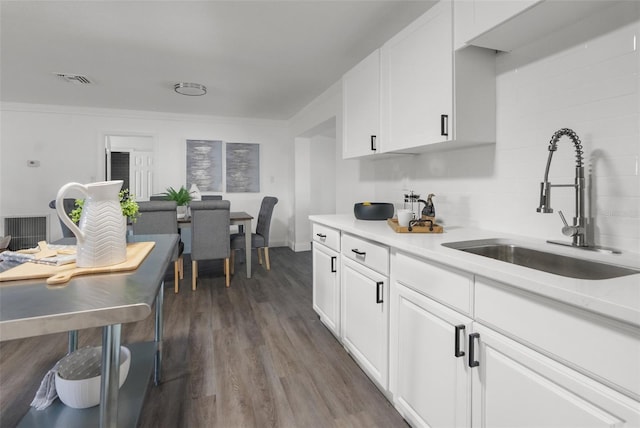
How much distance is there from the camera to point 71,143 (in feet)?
16.2

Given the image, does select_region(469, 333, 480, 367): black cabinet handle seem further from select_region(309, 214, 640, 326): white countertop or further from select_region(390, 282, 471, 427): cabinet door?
select_region(309, 214, 640, 326): white countertop

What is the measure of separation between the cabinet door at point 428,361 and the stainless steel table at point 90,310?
3.31ft

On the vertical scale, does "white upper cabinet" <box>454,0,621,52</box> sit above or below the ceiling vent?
below

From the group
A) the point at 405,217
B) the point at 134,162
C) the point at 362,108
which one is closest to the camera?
the point at 405,217

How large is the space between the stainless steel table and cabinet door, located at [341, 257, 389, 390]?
1.04 meters

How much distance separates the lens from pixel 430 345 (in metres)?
1.31

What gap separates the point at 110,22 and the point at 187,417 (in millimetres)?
2747

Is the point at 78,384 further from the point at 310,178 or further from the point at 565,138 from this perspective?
the point at 310,178

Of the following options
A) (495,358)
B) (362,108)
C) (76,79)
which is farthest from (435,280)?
(76,79)

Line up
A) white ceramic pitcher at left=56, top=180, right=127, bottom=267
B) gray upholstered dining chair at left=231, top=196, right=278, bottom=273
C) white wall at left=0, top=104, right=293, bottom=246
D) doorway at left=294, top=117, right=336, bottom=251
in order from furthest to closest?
doorway at left=294, top=117, right=336, bottom=251
white wall at left=0, top=104, right=293, bottom=246
gray upholstered dining chair at left=231, top=196, right=278, bottom=273
white ceramic pitcher at left=56, top=180, right=127, bottom=267

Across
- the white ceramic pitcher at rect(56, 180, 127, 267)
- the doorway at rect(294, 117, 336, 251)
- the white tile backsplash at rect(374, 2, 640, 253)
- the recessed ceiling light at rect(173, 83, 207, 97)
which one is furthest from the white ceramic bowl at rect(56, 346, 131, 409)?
the doorway at rect(294, 117, 336, 251)

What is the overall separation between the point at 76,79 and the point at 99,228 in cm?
362

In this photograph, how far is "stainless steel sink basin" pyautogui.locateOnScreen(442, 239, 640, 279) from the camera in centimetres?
114

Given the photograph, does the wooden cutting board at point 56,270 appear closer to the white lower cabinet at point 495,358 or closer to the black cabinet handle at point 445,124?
the white lower cabinet at point 495,358
